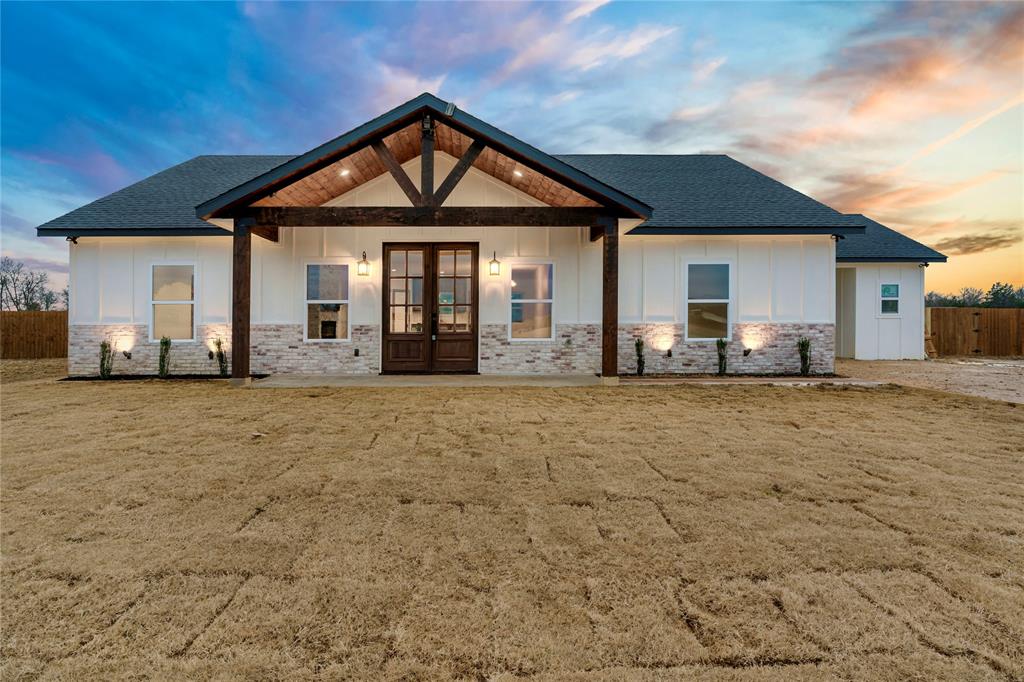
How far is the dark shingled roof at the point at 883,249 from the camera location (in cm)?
1277

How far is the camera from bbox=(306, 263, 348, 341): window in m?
9.57

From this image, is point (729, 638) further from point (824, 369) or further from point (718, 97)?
point (718, 97)

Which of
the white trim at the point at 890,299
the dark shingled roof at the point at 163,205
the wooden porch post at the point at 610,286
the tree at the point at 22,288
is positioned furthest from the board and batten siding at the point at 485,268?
the tree at the point at 22,288

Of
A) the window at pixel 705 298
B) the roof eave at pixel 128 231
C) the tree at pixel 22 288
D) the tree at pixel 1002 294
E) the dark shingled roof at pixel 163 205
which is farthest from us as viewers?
the tree at pixel 1002 294

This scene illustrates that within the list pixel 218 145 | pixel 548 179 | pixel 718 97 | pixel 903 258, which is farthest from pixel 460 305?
pixel 218 145

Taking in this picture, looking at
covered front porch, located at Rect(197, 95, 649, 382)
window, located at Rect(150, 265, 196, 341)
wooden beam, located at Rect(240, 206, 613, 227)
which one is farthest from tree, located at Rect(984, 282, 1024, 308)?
window, located at Rect(150, 265, 196, 341)

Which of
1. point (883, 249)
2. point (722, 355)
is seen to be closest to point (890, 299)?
point (883, 249)

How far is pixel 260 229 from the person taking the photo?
8.80 m

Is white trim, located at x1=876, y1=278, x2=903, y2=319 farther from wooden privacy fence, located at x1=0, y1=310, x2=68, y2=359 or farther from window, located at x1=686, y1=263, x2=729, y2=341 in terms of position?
wooden privacy fence, located at x1=0, y1=310, x2=68, y2=359

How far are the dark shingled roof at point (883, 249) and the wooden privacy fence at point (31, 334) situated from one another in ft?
82.8

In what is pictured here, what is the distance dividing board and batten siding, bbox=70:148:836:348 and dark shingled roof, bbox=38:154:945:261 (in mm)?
394

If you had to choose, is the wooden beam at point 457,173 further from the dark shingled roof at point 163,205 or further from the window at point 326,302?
the dark shingled roof at point 163,205

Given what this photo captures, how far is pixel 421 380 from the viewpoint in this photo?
8.56 metres

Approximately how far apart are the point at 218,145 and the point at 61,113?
24.7 meters
